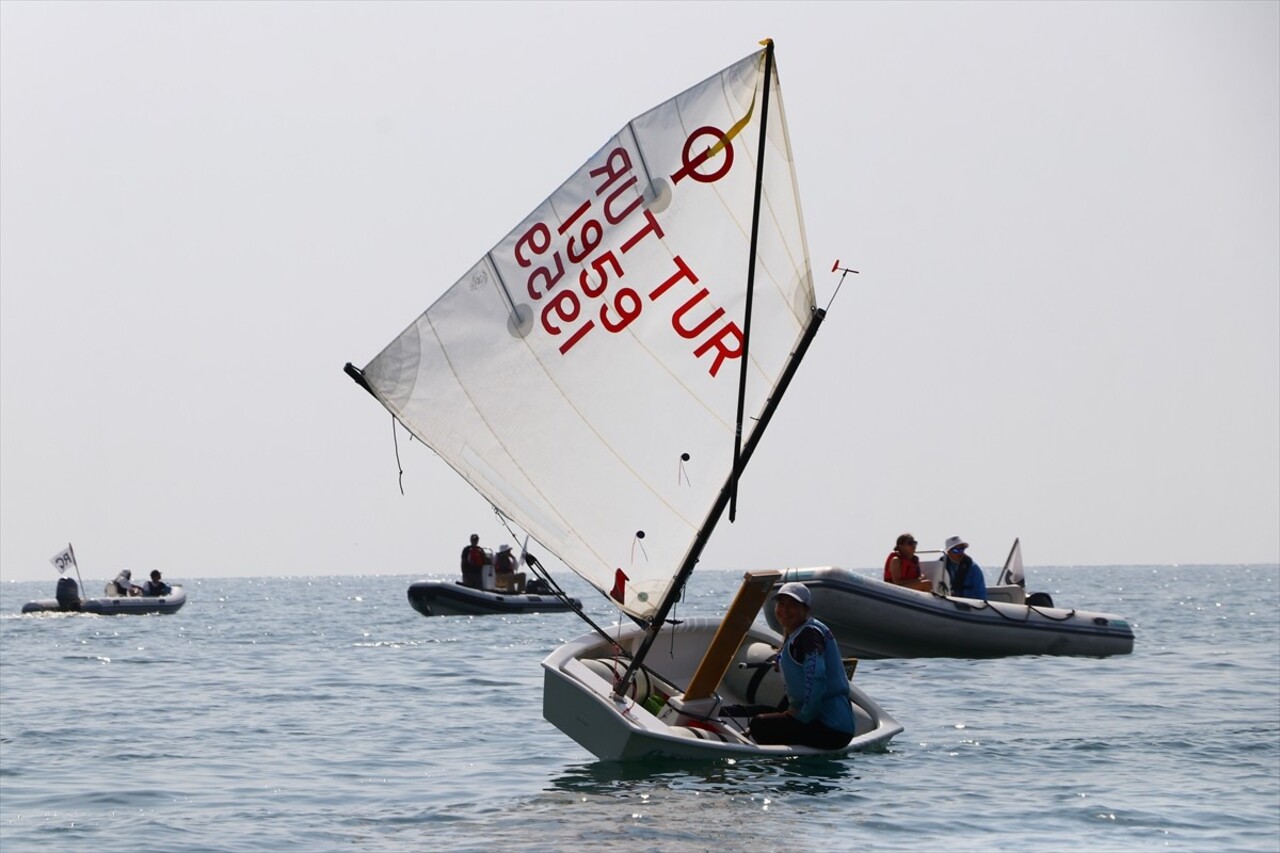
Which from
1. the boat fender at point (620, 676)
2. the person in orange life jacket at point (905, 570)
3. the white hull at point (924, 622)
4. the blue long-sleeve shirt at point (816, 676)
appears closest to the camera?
the blue long-sleeve shirt at point (816, 676)

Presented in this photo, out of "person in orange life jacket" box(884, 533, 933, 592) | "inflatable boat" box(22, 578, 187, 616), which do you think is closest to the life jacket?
"person in orange life jacket" box(884, 533, 933, 592)

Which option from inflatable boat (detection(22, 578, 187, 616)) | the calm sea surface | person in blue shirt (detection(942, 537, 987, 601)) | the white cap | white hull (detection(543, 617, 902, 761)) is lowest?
the calm sea surface

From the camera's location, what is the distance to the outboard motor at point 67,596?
4572cm

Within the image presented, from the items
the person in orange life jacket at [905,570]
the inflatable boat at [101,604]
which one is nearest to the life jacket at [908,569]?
the person in orange life jacket at [905,570]

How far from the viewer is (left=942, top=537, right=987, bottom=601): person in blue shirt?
75.5 ft

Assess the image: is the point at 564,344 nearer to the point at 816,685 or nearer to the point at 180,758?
the point at 816,685

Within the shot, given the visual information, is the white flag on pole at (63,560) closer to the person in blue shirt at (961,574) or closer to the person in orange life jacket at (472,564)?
the person in orange life jacket at (472,564)

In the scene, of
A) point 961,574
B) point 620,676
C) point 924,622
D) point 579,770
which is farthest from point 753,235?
point 961,574

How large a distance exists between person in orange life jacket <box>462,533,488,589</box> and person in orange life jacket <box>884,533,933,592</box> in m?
18.7

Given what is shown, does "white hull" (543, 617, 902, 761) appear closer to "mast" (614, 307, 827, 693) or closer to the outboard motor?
"mast" (614, 307, 827, 693)

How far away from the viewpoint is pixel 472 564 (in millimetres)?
40125

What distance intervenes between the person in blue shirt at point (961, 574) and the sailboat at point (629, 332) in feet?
34.8

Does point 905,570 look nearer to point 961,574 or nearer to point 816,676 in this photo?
point 961,574

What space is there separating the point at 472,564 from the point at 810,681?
28.4m
